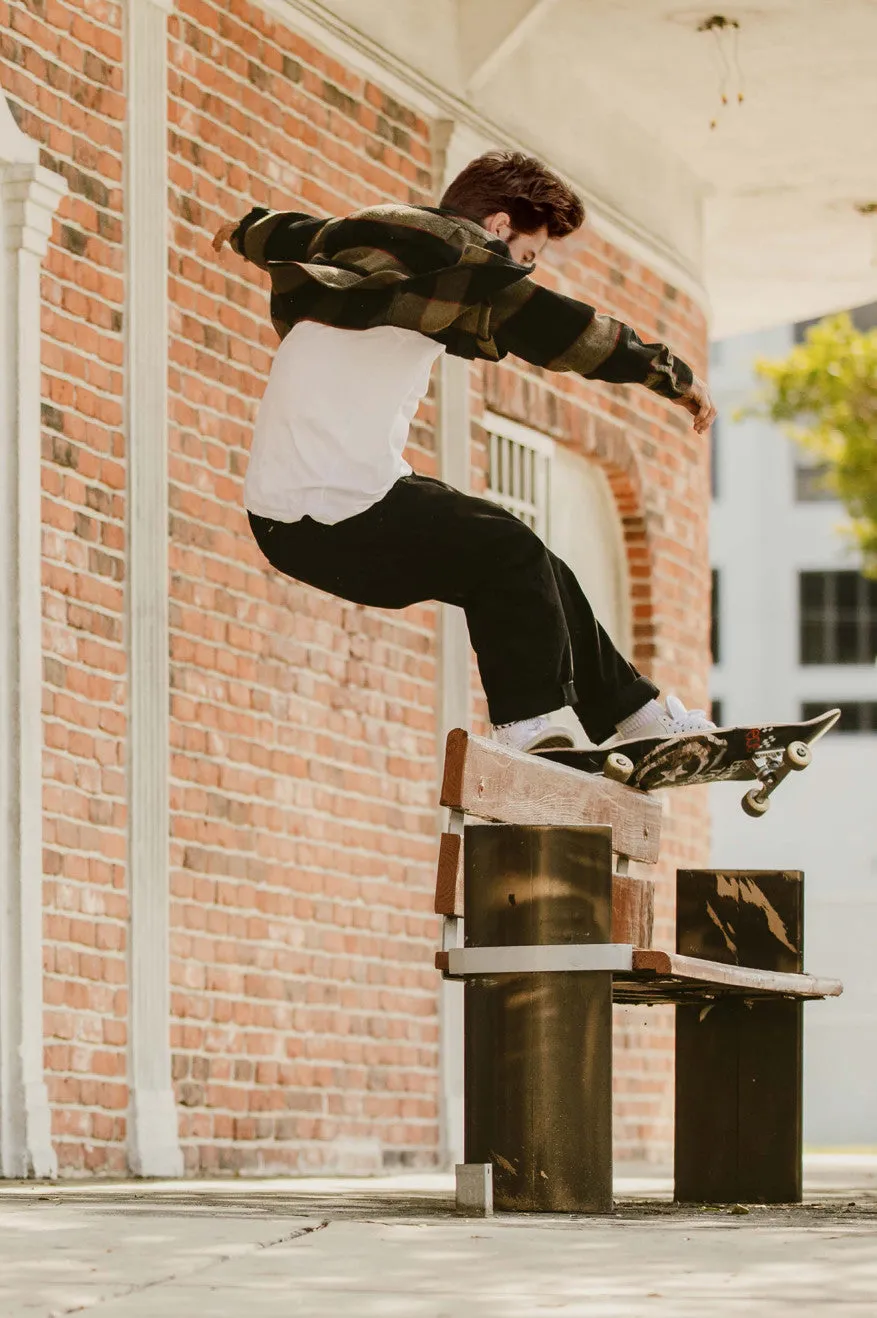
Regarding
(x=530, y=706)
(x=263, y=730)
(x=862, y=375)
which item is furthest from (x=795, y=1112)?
(x=862, y=375)

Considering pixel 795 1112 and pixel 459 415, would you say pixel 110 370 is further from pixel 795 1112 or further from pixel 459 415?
pixel 795 1112

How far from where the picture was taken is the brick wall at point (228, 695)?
8070 mm

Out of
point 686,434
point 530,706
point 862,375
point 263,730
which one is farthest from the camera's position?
point 862,375

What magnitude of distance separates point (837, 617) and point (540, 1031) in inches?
1607

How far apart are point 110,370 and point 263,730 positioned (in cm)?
145

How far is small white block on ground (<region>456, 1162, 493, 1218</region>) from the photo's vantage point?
18.0 ft

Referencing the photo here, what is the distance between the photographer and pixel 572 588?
657 centimetres

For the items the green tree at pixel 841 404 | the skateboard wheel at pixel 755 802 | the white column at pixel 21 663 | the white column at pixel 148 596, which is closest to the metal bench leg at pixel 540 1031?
the skateboard wheel at pixel 755 802

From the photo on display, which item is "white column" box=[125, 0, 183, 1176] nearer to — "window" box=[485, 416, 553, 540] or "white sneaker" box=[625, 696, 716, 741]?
"white sneaker" box=[625, 696, 716, 741]

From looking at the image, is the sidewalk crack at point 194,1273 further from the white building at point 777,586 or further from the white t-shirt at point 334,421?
the white building at point 777,586

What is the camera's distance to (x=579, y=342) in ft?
19.9

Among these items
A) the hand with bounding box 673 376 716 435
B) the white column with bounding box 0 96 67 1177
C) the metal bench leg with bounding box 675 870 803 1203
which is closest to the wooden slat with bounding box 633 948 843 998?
the metal bench leg with bounding box 675 870 803 1203

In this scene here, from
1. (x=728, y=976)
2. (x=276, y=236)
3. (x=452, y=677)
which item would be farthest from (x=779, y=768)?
(x=452, y=677)

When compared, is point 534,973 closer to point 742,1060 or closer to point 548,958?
point 548,958
